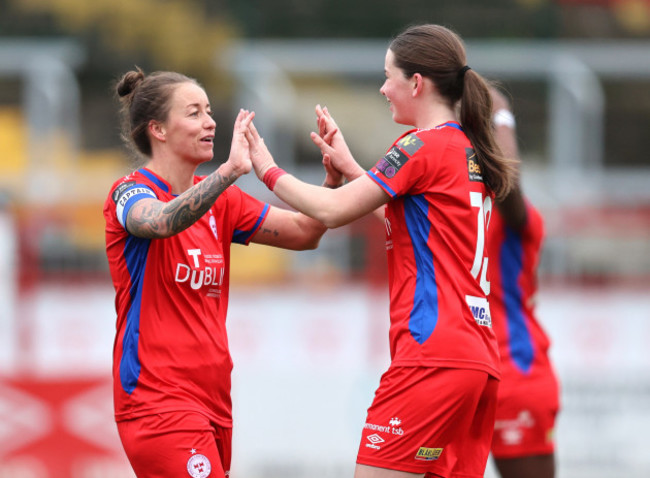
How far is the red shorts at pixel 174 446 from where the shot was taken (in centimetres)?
380

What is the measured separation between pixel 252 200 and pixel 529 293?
163cm

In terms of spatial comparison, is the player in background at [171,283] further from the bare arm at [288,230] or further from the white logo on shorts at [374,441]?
the white logo on shorts at [374,441]

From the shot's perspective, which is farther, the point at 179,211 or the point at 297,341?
the point at 297,341

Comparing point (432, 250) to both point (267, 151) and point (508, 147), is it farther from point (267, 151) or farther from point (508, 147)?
point (508, 147)

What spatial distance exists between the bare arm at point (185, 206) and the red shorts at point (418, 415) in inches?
37.8

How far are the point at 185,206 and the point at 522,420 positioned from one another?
7.33 feet

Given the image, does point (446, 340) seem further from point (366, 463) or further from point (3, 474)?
point (3, 474)

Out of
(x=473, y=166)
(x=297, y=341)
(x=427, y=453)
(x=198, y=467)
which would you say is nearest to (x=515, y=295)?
(x=473, y=166)

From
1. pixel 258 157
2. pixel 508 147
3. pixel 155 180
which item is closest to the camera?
pixel 258 157

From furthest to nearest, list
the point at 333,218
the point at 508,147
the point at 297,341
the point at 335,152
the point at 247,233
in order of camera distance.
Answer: the point at 297,341
the point at 508,147
the point at 247,233
the point at 335,152
the point at 333,218

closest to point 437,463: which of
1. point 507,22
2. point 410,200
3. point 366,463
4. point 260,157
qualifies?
point 366,463

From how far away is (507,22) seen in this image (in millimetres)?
16406

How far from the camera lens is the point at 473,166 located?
3814mm

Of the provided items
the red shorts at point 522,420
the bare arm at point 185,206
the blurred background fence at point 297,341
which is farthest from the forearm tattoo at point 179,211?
the blurred background fence at point 297,341
